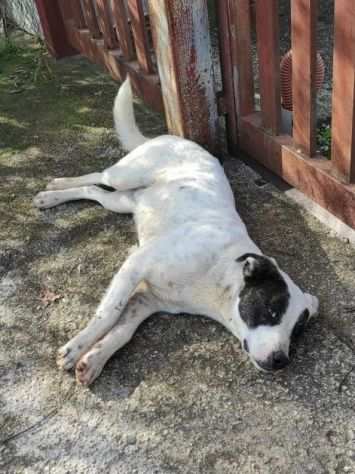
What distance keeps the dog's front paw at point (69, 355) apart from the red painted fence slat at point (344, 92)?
1778 millimetres

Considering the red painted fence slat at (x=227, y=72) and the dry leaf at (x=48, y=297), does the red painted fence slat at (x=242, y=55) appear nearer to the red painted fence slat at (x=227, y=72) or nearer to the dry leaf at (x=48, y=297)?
the red painted fence slat at (x=227, y=72)

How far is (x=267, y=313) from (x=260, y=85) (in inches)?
74.3

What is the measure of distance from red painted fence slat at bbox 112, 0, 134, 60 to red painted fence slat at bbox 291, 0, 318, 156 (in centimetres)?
217

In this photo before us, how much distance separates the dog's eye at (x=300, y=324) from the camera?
256 cm

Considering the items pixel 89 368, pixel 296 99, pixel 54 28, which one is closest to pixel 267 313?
pixel 89 368

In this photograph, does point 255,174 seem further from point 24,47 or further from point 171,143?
point 24,47

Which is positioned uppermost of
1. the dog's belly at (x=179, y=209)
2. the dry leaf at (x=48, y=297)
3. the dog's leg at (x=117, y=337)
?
the dog's belly at (x=179, y=209)

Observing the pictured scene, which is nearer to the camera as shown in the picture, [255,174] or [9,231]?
[9,231]

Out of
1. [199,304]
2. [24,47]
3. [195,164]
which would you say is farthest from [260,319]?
[24,47]

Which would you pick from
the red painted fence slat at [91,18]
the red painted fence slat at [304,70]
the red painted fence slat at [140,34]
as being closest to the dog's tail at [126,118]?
the red painted fence slat at [140,34]

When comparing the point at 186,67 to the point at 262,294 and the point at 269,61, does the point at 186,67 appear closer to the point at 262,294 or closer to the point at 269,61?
the point at 269,61

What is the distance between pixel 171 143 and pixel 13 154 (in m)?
1.59

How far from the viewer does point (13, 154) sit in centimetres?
466

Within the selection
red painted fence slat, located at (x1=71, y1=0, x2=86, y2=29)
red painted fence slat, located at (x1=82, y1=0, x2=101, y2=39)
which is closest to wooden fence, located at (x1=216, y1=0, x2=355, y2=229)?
red painted fence slat, located at (x1=82, y1=0, x2=101, y2=39)
